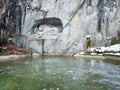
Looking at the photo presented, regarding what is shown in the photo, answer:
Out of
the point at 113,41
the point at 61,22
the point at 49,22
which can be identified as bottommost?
the point at 113,41

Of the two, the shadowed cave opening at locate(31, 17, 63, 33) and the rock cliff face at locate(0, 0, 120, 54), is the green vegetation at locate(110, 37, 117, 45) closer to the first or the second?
the rock cliff face at locate(0, 0, 120, 54)

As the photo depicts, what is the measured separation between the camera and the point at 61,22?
208 feet

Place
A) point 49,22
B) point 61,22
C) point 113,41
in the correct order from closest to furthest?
point 113,41, point 61,22, point 49,22

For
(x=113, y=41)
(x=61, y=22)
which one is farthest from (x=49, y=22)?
(x=113, y=41)

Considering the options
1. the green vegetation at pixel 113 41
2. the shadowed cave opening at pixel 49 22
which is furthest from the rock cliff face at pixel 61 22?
the green vegetation at pixel 113 41

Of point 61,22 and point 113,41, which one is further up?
point 61,22

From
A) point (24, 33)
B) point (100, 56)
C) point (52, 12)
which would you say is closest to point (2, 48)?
point (24, 33)

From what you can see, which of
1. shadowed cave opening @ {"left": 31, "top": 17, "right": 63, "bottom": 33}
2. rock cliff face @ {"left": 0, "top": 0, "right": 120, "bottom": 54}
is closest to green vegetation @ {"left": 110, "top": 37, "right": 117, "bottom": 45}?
rock cliff face @ {"left": 0, "top": 0, "right": 120, "bottom": 54}

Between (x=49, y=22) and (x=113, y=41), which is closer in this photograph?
(x=113, y=41)

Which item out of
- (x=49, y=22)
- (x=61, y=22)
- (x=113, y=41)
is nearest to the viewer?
(x=113, y=41)

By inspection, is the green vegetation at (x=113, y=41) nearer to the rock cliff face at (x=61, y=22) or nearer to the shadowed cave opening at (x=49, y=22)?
the rock cliff face at (x=61, y=22)

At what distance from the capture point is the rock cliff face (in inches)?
2371

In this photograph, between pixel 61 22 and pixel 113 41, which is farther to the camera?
pixel 61 22

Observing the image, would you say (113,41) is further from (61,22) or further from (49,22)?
(49,22)
